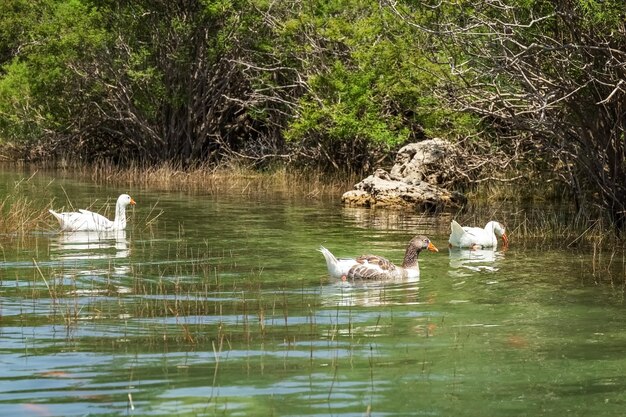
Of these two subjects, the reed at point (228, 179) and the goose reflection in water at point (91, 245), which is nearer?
the goose reflection in water at point (91, 245)

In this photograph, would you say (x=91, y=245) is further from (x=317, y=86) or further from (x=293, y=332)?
(x=317, y=86)

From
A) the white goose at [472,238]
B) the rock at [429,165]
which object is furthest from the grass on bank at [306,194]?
the white goose at [472,238]

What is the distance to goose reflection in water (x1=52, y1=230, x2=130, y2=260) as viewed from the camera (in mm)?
17031

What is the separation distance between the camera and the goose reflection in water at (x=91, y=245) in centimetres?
1703

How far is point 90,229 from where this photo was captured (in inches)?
781

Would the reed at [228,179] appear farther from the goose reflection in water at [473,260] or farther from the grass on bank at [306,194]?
the goose reflection in water at [473,260]

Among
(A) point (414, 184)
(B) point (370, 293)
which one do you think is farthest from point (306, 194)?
(B) point (370, 293)

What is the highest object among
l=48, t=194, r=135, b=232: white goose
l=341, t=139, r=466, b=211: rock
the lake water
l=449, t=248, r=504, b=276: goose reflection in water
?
l=341, t=139, r=466, b=211: rock

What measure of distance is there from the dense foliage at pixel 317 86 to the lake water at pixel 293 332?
116 inches

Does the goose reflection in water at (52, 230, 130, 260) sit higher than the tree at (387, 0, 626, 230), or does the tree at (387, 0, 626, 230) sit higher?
the tree at (387, 0, 626, 230)

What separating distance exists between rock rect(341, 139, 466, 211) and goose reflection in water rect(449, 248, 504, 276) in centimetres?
799

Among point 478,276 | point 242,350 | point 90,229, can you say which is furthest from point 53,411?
point 90,229

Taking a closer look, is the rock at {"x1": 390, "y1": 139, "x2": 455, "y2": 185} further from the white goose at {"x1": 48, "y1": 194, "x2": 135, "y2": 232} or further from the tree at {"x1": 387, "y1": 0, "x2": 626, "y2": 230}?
the white goose at {"x1": 48, "y1": 194, "x2": 135, "y2": 232}

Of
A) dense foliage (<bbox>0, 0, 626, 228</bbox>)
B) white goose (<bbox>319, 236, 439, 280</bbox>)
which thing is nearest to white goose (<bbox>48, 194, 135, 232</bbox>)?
dense foliage (<bbox>0, 0, 626, 228</bbox>)
